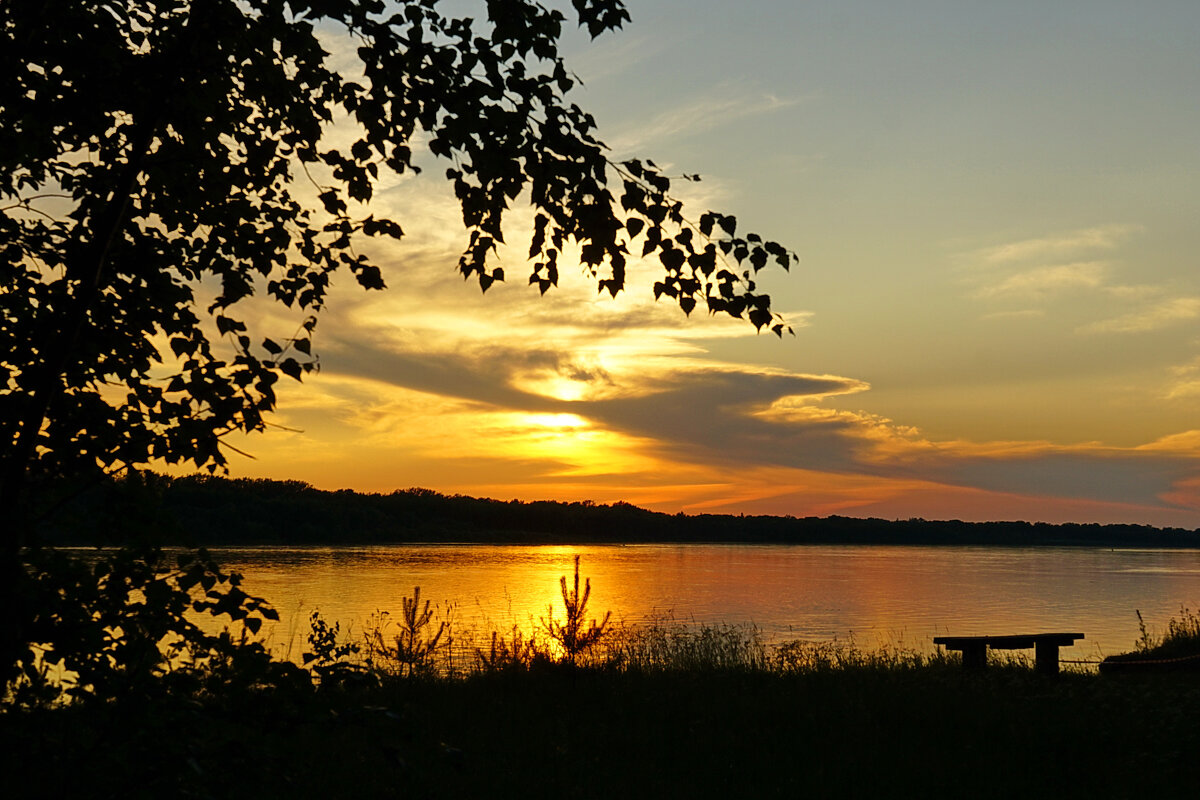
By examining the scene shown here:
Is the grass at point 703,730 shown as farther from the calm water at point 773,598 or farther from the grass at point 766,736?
the calm water at point 773,598

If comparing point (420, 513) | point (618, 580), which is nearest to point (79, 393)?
point (618, 580)

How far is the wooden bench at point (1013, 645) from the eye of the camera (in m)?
15.3

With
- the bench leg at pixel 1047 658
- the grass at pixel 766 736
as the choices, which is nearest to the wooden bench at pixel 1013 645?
the bench leg at pixel 1047 658

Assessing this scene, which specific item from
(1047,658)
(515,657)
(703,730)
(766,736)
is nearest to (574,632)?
(515,657)

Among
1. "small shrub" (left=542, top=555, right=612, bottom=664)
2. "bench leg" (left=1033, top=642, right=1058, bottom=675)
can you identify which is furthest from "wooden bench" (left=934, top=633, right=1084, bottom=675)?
"small shrub" (left=542, top=555, right=612, bottom=664)

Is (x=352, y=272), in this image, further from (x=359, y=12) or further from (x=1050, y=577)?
(x=1050, y=577)

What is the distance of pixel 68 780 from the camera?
370cm

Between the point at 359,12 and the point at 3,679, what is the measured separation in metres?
3.29

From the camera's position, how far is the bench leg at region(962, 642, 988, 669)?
1523cm

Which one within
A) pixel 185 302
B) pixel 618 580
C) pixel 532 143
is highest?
pixel 532 143

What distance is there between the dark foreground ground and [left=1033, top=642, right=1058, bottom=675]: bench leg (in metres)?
0.64

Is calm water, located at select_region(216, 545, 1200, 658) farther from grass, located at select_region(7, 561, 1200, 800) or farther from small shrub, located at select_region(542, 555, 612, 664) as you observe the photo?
grass, located at select_region(7, 561, 1200, 800)

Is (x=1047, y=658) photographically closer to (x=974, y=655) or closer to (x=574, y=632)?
(x=974, y=655)

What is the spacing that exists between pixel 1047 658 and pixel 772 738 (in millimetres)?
7145
